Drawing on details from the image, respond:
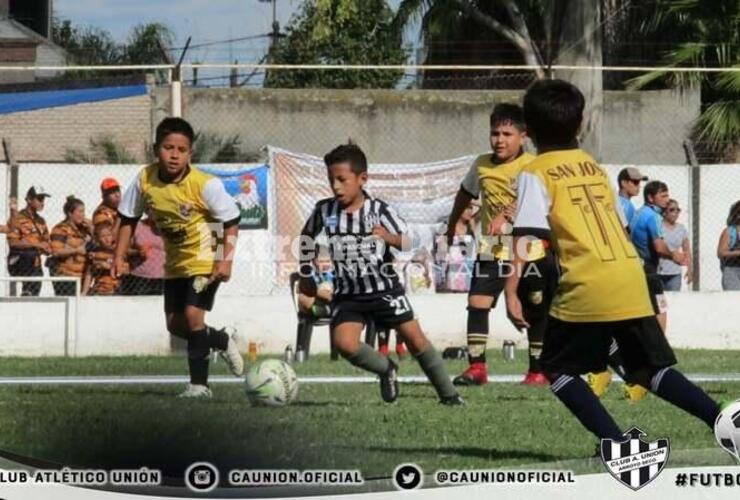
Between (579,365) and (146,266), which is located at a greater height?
(146,266)

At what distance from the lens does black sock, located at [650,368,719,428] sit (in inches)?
272

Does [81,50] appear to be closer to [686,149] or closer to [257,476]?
[686,149]

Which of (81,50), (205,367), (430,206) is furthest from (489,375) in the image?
(81,50)

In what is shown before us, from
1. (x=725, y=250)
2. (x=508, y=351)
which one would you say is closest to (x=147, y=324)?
(x=508, y=351)

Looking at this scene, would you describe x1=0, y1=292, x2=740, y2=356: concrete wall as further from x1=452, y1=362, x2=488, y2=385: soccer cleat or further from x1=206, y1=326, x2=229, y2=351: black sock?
x1=452, y1=362, x2=488, y2=385: soccer cleat

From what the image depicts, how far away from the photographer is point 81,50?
91.9 feet

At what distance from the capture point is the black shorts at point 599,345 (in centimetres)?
693

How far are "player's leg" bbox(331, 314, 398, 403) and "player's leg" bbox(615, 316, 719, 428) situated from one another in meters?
2.88

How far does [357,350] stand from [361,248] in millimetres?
664

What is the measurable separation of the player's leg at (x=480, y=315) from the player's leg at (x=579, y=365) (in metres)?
4.51

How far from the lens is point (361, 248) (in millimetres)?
9969

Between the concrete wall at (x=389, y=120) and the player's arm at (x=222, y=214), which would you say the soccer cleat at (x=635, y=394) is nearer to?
the player's arm at (x=222, y=214)

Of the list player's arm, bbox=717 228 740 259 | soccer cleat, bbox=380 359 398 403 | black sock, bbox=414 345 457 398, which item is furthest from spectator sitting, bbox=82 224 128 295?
black sock, bbox=414 345 457 398

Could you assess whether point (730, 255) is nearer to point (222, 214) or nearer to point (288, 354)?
point (288, 354)
